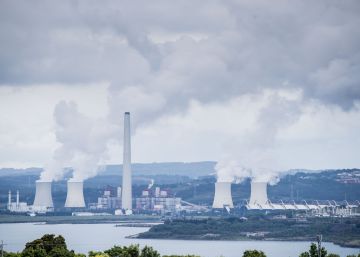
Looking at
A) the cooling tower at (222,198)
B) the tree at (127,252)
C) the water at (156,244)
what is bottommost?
the tree at (127,252)

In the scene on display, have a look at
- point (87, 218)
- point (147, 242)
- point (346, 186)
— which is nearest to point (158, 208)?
point (87, 218)

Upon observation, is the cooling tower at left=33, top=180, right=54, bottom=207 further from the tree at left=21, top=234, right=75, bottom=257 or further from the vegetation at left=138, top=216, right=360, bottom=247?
the tree at left=21, top=234, right=75, bottom=257

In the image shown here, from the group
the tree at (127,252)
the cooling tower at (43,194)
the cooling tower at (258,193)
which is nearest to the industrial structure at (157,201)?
the cooling tower at (43,194)

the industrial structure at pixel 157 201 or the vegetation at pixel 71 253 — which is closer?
the vegetation at pixel 71 253

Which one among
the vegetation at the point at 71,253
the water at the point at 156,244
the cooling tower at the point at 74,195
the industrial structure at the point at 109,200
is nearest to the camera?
the vegetation at the point at 71,253

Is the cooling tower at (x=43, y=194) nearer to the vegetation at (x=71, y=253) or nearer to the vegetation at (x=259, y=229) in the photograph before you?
the vegetation at (x=259, y=229)

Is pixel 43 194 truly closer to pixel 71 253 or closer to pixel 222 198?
pixel 222 198
